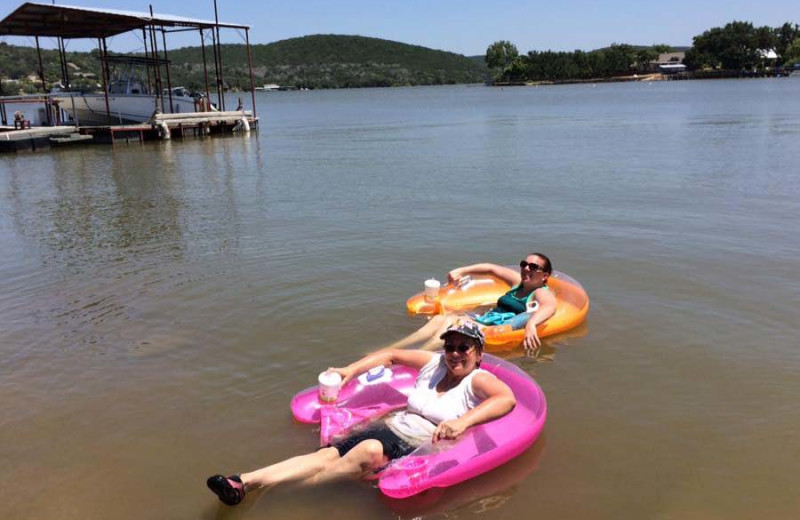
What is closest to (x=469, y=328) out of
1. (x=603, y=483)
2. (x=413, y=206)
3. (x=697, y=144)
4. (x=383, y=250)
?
(x=603, y=483)

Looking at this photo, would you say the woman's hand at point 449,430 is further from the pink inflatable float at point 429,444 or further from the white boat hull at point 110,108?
the white boat hull at point 110,108

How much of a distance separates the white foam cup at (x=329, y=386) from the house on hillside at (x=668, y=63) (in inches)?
5720

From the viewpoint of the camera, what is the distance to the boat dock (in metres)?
26.8

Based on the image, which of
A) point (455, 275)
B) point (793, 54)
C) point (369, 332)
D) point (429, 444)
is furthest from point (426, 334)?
point (793, 54)

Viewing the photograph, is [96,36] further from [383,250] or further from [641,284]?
[641,284]

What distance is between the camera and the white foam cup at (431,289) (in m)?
6.91

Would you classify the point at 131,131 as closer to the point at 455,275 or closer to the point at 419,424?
the point at 455,275

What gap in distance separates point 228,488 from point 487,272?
4.21 meters

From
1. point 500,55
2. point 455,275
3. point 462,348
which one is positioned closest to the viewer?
point 462,348

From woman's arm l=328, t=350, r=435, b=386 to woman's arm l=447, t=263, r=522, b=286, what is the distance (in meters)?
2.28

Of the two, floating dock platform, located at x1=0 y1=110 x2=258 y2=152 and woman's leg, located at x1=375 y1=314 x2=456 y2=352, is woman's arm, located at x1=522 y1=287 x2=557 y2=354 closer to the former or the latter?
woman's leg, located at x1=375 y1=314 x2=456 y2=352

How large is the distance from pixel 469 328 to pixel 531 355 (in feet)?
6.89

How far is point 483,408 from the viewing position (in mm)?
4023

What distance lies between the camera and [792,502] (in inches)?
157
